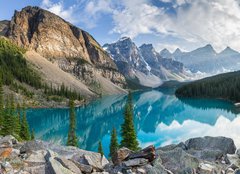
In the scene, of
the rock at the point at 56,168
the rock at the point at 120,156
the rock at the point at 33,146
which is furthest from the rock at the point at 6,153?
the rock at the point at 120,156

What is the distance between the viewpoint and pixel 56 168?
13.5 meters

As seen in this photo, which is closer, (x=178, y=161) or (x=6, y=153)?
(x=6, y=153)

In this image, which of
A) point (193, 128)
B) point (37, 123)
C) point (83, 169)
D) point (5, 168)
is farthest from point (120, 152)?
point (37, 123)

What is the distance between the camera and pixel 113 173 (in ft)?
52.3

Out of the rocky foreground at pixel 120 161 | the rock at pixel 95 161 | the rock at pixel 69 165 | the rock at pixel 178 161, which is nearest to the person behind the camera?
the rocky foreground at pixel 120 161

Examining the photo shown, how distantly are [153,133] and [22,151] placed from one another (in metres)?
90.4

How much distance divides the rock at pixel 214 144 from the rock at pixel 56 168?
38.8 feet

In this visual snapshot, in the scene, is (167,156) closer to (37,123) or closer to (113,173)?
(113,173)

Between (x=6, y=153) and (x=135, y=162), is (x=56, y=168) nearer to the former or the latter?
(x=6, y=153)

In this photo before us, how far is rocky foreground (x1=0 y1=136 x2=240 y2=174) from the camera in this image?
553 inches

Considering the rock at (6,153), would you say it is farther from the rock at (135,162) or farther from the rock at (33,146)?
the rock at (135,162)

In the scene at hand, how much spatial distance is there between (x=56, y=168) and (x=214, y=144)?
13.0m

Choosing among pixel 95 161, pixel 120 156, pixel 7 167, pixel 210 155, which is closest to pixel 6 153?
pixel 7 167

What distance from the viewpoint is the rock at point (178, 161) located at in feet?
54.0
